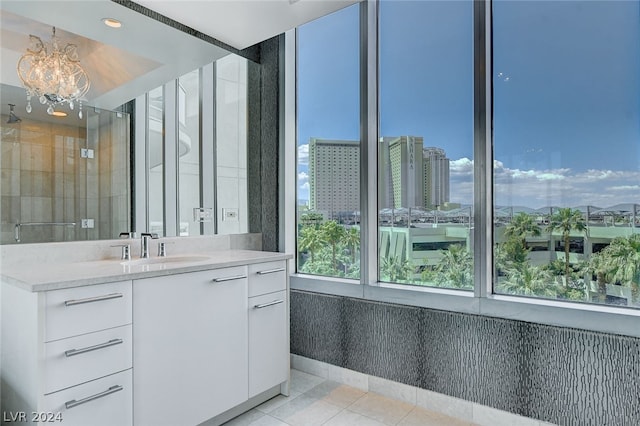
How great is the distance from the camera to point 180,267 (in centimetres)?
175

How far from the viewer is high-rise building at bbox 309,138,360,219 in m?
2.62

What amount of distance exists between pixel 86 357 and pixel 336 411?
1388mm

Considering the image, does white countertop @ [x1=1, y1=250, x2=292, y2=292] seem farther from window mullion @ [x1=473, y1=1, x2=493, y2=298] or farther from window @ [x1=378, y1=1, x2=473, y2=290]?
window mullion @ [x1=473, y1=1, x2=493, y2=298]

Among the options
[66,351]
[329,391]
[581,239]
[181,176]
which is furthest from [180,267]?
[581,239]

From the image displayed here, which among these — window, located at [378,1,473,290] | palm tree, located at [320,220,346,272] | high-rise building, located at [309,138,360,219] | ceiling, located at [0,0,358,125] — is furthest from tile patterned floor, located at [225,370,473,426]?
ceiling, located at [0,0,358,125]

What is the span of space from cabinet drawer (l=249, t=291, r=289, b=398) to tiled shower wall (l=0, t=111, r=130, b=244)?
3.09ft

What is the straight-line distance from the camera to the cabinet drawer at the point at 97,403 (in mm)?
1372

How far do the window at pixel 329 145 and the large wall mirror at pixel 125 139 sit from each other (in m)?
0.50

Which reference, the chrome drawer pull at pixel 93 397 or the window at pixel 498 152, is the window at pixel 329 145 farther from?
the chrome drawer pull at pixel 93 397

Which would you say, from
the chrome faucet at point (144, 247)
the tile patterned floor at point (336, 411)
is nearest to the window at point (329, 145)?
the tile patterned floor at point (336, 411)

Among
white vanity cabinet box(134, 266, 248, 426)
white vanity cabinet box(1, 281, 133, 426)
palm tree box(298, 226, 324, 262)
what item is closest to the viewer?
white vanity cabinet box(1, 281, 133, 426)

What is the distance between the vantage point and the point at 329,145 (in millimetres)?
2756

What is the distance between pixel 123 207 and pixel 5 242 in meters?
0.57

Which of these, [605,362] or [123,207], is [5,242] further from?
[605,362]
